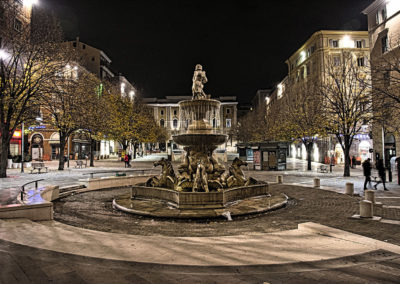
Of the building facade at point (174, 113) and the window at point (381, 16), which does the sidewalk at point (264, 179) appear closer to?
the window at point (381, 16)

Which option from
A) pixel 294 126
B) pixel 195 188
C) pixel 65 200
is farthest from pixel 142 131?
pixel 195 188

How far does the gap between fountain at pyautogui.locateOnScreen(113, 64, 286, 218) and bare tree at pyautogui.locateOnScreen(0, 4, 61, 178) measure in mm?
10922

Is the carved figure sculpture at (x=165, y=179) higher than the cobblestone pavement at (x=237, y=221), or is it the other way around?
the carved figure sculpture at (x=165, y=179)

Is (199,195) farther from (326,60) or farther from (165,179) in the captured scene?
(326,60)

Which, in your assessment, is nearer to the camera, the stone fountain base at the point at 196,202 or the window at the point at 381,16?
the stone fountain base at the point at 196,202

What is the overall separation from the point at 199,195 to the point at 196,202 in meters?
0.26

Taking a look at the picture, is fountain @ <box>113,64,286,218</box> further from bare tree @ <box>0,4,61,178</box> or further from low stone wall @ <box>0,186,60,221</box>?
bare tree @ <box>0,4,61,178</box>

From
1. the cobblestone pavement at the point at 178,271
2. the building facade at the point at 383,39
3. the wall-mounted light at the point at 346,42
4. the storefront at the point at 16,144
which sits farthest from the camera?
the wall-mounted light at the point at 346,42

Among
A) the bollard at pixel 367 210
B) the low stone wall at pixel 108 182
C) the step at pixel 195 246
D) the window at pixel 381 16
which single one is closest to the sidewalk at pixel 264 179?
the low stone wall at pixel 108 182

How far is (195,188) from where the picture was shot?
9.48m

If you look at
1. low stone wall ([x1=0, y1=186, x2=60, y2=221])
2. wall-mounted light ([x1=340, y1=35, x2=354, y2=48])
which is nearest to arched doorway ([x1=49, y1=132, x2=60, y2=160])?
low stone wall ([x1=0, y1=186, x2=60, y2=221])

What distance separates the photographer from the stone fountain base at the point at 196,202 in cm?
831

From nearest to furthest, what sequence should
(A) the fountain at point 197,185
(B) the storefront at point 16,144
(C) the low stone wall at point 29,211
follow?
(C) the low stone wall at point 29,211 < (A) the fountain at point 197,185 < (B) the storefront at point 16,144

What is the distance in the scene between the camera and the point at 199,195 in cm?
895
